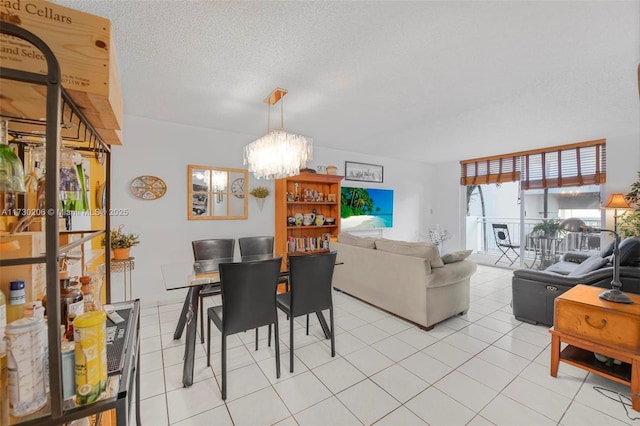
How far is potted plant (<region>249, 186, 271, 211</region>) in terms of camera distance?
13.5ft

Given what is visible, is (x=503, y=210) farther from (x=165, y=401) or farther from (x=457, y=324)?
(x=165, y=401)

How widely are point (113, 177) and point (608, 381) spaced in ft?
16.6

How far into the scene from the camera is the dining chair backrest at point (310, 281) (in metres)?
2.16

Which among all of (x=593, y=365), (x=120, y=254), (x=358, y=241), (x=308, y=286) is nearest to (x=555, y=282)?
(x=593, y=365)

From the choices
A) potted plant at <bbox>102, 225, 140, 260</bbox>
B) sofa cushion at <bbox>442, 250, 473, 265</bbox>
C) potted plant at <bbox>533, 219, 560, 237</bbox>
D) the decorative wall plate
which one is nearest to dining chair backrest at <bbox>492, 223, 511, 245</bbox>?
potted plant at <bbox>533, 219, 560, 237</bbox>

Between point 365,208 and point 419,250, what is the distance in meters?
2.74

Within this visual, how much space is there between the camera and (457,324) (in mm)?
2971

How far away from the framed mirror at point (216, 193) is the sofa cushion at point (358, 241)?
59.9 inches

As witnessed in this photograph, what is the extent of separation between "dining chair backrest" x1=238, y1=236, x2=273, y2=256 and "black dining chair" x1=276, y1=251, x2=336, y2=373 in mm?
1205

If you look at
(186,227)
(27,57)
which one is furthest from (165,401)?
(186,227)

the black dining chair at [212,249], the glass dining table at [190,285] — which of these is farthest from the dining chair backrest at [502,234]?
the black dining chair at [212,249]

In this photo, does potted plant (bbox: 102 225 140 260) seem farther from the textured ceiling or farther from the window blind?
the window blind

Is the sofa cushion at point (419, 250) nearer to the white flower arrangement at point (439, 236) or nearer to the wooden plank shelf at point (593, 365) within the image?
the wooden plank shelf at point (593, 365)

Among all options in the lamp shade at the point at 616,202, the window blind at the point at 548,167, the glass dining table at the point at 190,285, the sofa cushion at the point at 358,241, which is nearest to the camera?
the glass dining table at the point at 190,285
